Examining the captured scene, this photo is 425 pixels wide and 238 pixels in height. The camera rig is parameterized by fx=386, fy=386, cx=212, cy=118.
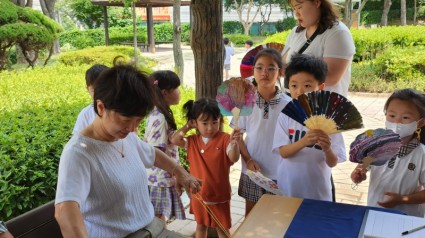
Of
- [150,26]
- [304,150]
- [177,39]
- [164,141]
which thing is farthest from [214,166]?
[150,26]

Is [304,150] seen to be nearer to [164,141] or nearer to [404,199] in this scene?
[404,199]

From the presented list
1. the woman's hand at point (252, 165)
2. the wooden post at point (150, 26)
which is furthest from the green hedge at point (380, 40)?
the woman's hand at point (252, 165)

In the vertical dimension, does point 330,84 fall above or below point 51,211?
above

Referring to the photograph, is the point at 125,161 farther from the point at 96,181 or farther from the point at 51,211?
the point at 51,211

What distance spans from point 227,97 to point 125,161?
0.96 meters

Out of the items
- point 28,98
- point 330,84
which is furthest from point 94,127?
point 28,98

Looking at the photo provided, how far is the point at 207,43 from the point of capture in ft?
11.4

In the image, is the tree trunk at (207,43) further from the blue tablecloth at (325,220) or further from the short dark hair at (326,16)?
the blue tablecloth at (325,220)

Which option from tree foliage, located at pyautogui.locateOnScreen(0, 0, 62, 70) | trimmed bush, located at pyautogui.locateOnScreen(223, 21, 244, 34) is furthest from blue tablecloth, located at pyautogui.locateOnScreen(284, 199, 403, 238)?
trimmed bush, located at pyautogui.locateOnScreen(223, 21, 244, 34)

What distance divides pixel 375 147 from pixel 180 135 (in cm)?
133

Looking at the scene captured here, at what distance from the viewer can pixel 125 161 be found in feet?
5.69

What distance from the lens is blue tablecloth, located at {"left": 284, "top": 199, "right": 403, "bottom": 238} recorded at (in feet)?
5.66

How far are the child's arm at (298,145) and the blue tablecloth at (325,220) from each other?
317mm

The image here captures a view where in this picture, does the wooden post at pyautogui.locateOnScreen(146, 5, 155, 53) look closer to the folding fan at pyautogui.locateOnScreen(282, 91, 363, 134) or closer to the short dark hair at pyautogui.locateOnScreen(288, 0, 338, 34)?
the short dark hair at pyautogui.locateOnScreen(288, 0, 338, 34)
